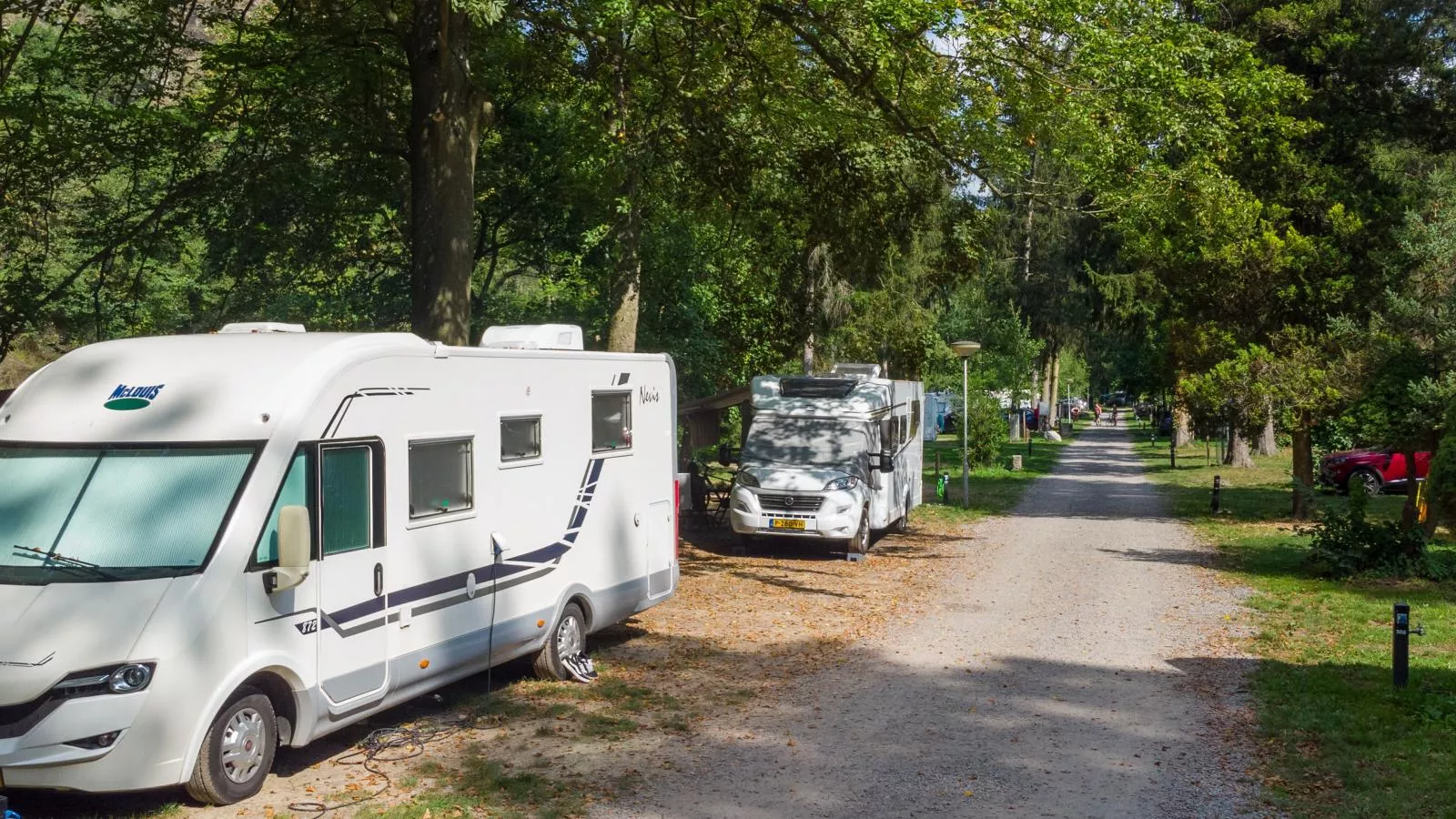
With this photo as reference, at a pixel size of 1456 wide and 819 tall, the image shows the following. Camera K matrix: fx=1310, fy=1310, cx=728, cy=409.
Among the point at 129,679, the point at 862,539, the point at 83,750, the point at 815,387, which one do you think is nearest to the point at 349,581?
the point at 129,679

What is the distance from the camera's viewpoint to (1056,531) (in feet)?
76.3

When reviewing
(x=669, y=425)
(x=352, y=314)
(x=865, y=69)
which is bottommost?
(x=669, y=425)

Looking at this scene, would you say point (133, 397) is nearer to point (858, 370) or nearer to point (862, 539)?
point (862, 539)

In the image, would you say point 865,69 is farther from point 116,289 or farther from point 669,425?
point 116,289

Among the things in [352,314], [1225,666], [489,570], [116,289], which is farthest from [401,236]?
[1225,666]

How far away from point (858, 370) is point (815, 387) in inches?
115

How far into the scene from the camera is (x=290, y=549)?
7.23 metres

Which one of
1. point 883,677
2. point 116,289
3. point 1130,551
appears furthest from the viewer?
point 1130,551

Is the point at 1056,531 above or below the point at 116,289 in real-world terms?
below

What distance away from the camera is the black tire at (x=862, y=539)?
1905 centimetres

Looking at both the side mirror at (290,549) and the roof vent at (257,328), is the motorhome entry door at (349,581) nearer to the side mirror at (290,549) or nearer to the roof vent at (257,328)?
the side mirror at (290,549)

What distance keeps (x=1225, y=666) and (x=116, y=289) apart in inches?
605

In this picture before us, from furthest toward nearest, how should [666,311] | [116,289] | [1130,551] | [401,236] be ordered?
[666,311] → [401,236] → [1130,551] → [116,289]

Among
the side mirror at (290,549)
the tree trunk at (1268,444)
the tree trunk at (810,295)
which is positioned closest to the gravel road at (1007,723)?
the side mirror at (290,549)
